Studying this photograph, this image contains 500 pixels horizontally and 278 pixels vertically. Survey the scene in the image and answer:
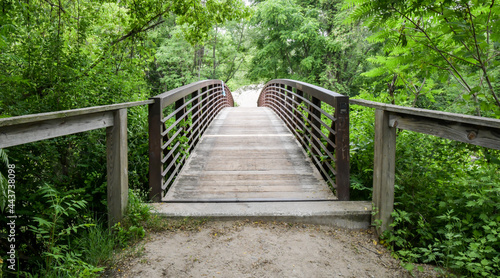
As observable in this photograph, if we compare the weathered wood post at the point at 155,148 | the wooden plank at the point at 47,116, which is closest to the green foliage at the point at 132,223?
the weathered wood post at the point at 155,148

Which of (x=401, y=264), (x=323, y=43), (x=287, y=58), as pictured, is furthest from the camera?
(x=287, y=58)

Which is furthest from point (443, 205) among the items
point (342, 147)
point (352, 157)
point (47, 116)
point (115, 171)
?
point (47, 116)

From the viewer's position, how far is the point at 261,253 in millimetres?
2863

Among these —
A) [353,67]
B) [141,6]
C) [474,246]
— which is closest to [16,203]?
[474,246]

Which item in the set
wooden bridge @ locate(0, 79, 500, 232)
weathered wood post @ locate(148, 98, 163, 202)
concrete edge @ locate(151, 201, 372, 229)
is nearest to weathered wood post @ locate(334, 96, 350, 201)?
wooden bridge @ locate(0, 79, 500, 232)

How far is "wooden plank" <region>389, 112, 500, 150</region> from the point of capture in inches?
80.5

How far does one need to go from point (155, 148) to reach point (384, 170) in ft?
7.94

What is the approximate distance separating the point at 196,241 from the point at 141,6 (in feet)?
16.7

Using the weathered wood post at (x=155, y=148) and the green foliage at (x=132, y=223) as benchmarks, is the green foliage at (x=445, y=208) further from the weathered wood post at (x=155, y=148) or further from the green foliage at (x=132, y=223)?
the weathered wood post at (x=155, y=148)

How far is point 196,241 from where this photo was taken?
3.05m

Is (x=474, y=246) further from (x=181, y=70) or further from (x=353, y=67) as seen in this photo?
(x=181, y=70)

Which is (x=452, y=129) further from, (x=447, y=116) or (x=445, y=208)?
(x=445, y=208)

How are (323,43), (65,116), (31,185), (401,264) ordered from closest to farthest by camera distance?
(65,116) → (401,264) → (31,185) → (323,43)

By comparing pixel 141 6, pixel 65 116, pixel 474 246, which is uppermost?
pixel 141 6
